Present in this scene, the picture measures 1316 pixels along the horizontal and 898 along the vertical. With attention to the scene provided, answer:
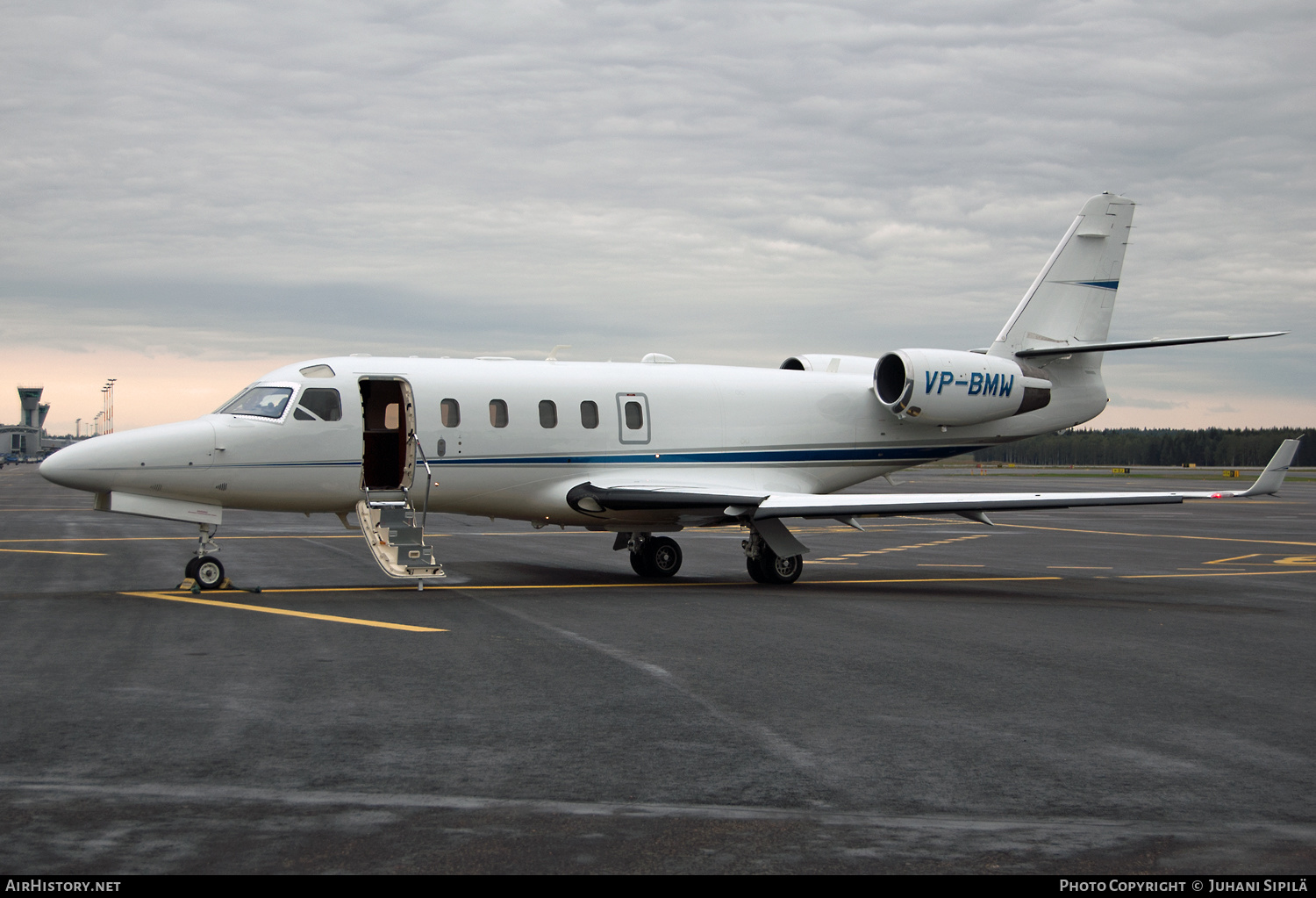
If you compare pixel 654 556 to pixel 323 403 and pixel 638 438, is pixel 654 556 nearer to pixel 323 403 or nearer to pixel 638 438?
pixel 638 438

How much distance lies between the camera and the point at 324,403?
1597 cm

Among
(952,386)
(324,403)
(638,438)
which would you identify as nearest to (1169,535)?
(952,386)

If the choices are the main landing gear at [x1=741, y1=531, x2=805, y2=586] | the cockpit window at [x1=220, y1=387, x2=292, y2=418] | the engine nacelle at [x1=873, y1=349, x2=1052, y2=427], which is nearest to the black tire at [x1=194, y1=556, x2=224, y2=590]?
the cockpit window at [x1=220, y1=387, x2=292, y2=418]

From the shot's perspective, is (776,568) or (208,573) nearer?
(208,573)

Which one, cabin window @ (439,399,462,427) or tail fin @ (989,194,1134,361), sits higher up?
tail fin @ (989,194,1134,361)

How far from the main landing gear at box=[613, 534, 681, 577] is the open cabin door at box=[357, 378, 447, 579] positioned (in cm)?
373

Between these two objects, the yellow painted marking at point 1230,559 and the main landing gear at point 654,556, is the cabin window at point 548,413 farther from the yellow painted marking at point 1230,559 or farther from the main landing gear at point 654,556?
the yellow painted marking at point 1230,559

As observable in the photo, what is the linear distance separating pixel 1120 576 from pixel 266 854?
56.4 ft

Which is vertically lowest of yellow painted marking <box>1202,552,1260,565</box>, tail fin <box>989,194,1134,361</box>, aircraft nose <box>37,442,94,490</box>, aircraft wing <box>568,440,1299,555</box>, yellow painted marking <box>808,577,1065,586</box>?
yellow painted marking <box>1202,552,1260,565</box>

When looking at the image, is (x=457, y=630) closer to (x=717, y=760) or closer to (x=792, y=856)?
(x=717, y=760)

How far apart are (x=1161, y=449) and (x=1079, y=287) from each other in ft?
502

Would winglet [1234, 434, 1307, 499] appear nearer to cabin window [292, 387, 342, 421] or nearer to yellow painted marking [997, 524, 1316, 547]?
cabin window [292, 387, 342, 421]

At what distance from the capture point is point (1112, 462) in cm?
16225

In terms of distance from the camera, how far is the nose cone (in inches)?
562
